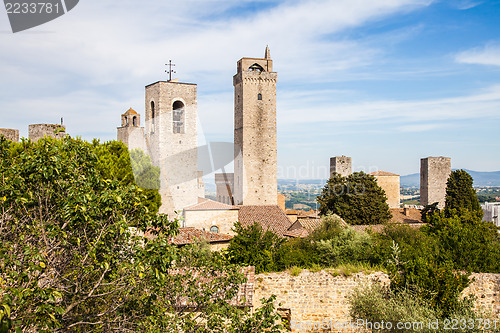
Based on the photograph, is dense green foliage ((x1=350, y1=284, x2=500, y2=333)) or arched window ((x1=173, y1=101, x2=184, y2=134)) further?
arched window ((x1=173, y1=101, x2=184, y2=134))

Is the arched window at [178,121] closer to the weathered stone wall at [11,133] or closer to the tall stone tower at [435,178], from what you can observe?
the weathered stone wall at [11,133]

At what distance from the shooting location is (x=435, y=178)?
162 ft

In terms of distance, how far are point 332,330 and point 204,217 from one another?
15441mm

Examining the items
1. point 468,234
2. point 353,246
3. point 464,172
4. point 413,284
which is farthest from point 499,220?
point 413,284

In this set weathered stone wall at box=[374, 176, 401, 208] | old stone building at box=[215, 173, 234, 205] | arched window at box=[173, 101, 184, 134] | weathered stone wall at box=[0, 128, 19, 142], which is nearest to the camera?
weathered stone wall at box=[0, 128, 19, 142]

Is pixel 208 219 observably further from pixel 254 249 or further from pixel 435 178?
pixel 435 178

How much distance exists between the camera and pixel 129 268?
5.77 metres

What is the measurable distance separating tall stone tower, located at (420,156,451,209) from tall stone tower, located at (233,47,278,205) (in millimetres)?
19690

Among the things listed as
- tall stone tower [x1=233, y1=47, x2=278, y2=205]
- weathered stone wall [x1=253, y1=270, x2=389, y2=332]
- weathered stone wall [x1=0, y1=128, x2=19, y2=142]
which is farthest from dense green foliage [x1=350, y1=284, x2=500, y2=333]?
tall stone tower [x1=233, y1=47, x2=278, y2=205]

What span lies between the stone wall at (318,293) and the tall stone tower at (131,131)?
17.5m

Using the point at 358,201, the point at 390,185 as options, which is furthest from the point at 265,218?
the point at 390,185

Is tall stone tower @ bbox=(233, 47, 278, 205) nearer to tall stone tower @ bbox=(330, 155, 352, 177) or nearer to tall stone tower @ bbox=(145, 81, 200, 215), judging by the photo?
tall stone tower @ bbox=(330, 155, 352, 177)

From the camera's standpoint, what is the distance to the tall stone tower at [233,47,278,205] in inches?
1539

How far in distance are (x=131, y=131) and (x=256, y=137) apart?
11929 millimetres
